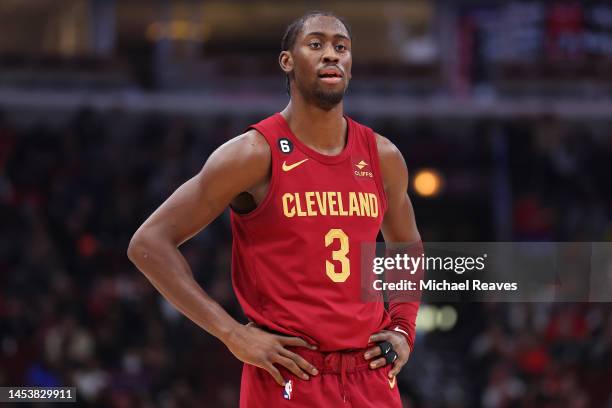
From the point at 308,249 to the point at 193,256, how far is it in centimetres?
901

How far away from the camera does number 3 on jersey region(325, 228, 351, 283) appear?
3.96 meters

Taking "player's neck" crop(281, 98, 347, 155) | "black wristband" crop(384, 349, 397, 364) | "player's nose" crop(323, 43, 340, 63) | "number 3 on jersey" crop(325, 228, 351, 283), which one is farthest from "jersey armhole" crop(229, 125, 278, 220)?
"black wristband" crop(384, 349, 397, 364)

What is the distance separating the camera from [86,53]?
17703mm

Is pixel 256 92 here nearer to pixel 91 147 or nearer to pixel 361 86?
pixel 361 86

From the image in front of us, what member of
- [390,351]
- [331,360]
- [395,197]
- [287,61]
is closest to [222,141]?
[395,197]

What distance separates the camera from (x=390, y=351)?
409 cm

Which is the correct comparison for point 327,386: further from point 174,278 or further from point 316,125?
point 316,125

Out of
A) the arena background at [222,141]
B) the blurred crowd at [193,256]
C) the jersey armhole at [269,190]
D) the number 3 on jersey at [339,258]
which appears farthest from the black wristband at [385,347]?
the blurred crowd at [193,256]

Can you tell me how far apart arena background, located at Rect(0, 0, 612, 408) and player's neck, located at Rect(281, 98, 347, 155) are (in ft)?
16.9

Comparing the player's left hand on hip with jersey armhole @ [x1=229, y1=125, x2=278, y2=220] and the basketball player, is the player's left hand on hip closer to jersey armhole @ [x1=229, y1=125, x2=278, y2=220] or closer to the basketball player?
the basketball player

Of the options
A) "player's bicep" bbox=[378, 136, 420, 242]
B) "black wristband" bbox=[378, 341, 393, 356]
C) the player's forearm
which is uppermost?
"player's bicep" bbox=[378, 136, 420, 242]

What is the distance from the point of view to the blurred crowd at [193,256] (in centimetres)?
1134

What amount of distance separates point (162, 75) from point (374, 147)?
13.4 m

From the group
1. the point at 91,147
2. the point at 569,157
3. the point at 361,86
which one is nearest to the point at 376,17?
the point at 361,86
